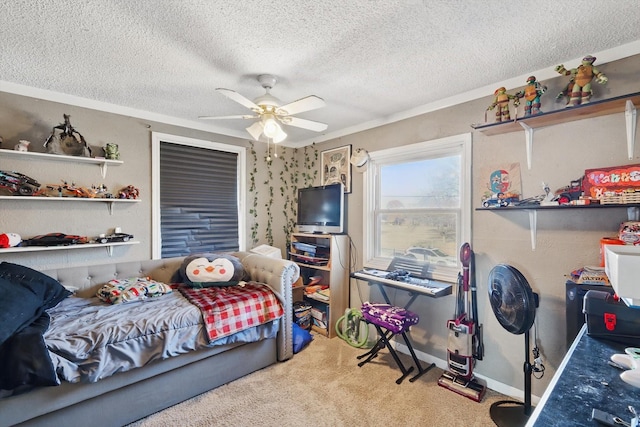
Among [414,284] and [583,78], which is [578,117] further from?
[414,284]

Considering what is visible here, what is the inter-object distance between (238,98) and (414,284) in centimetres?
195

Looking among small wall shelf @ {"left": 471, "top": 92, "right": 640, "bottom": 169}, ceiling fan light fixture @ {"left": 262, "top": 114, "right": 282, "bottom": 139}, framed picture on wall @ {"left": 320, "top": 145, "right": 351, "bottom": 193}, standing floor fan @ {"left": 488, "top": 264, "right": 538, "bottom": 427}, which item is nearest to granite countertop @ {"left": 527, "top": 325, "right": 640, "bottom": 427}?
standing floor fan @ {"left": 488, "top": 264, "right": 538, "bottom": 427}

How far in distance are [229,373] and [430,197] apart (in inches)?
91.5

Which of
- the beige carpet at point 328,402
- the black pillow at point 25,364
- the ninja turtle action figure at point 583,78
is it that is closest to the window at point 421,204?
the ninja turtle action figure at point 583,78

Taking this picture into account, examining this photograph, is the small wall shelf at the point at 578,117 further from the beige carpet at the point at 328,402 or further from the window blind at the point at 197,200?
the window blind at the point at 197,200

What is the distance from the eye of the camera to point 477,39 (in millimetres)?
1649

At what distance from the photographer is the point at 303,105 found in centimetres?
192

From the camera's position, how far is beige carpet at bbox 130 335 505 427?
6.08 feet

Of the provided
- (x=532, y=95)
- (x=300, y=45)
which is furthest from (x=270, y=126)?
(x=532, y=95)

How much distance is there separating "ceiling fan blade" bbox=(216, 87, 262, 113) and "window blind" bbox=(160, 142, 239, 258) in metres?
1.47

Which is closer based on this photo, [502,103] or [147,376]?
[147,376]

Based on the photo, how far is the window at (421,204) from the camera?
8.16ft

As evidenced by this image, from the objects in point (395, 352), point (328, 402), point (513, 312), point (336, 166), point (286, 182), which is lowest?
point (328, 402)

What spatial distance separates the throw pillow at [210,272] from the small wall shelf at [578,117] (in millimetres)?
2385
